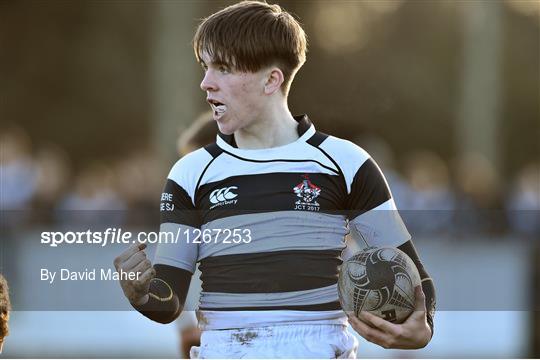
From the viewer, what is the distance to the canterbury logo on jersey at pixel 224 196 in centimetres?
444

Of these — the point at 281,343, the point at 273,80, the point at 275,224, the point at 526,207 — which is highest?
the point at 526,207

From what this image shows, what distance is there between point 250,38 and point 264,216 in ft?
2.22

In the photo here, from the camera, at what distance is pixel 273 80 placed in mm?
4527

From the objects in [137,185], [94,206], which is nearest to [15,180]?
[94,206]

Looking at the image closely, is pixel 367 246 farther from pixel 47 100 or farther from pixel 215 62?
pixel 47 100

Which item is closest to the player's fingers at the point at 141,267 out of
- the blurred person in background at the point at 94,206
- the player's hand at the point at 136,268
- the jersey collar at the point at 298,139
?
the player's hand at the point at 136,268

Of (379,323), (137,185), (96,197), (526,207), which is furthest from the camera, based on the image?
(526,207)

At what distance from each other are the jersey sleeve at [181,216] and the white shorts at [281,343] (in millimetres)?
322

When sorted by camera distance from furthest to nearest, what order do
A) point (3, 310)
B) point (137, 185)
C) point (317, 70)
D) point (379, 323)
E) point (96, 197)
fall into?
point (317, 70)
point (137, 185)
point (96, 197)
point (3, 310)
point (379, 323)

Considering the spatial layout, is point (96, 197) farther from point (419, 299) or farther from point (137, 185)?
point (419, 299)

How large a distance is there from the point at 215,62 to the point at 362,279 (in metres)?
1.00

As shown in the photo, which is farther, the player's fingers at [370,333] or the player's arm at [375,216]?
Result: the player's arm at [375,216]

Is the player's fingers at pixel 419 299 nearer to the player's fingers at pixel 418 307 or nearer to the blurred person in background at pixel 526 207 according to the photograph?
the player's fingers at pixel 418 307

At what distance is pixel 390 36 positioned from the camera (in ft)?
100
